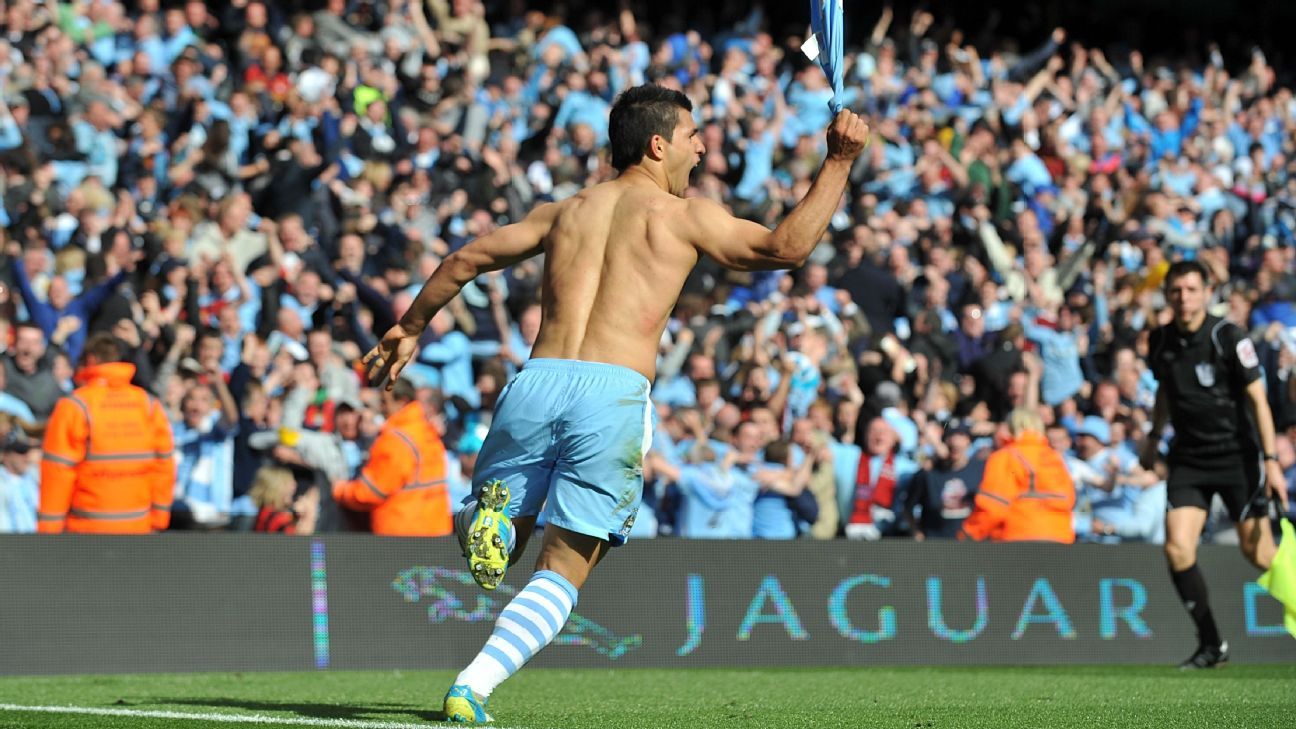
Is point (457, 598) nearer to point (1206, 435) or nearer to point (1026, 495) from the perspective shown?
point (1026, 495)

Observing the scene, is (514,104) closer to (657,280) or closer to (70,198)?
(70,198)

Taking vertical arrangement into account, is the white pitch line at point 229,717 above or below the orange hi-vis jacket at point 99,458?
above

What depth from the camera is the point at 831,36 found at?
6.30m

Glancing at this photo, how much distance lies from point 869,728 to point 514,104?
12.4 meters

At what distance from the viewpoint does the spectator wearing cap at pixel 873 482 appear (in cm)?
1374

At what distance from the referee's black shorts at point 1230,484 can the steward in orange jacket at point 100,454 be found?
5813mm

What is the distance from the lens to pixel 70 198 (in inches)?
564

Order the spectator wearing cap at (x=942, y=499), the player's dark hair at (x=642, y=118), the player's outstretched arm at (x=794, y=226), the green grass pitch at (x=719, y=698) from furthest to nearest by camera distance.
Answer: the spectator wearing cap at (x=942, y=499)
the green grass pitch at (x=719, y=698)
the player's dark hair at (x=642, y=118)
the player's outstretched arm at (x=794, y=226)

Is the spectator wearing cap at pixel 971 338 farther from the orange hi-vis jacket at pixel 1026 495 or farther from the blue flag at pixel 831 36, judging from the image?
the blue flag at pixel 831 36

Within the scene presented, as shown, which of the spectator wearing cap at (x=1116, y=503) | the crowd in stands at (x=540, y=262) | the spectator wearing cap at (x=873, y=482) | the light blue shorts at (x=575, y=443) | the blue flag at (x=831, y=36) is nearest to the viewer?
the light blue shorts at (x=575, y=443)

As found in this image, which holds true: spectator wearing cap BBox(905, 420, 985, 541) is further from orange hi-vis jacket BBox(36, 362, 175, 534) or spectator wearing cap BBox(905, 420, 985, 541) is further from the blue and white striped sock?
the blue and white striped sock

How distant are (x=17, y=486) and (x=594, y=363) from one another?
22.8ft

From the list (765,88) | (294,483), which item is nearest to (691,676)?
(294,483)

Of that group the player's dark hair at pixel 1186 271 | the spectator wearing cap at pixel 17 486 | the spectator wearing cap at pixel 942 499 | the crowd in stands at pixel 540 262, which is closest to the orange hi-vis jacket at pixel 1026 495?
the spectator wearing cap at pixel 942 499
